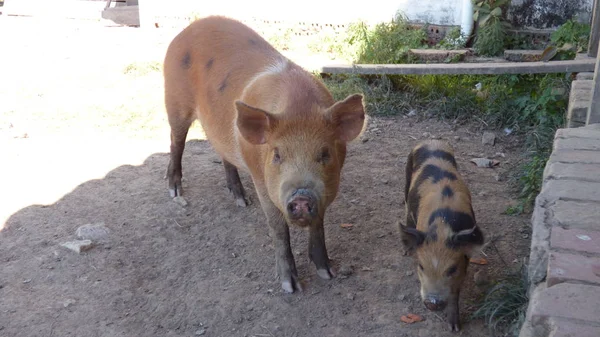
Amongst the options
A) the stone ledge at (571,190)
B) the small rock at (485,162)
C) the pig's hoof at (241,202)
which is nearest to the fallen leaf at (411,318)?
the stone ledge at (571,190)

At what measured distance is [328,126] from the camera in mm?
3260

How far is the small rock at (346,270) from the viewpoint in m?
3.85

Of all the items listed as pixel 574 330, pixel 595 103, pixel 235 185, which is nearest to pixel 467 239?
pixel 574 330

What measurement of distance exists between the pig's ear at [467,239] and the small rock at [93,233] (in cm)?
246

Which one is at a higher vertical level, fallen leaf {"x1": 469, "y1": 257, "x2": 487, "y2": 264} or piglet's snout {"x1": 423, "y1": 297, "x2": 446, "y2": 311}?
piglet's snout {"x1": 423, "y1": 297, "x2": 446, "y2": 311}

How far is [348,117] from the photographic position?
3.29 m

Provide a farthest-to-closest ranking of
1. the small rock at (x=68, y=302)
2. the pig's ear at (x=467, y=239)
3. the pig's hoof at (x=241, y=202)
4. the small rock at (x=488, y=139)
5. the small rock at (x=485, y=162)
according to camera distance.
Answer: the small rock at (x=488, y=139) < the small rock at (x=485, y=162) < the pig's hoof at (x=241, y=202) < the small rock at (x=68, y=302) < the pig's ear at (x=467, y=239)

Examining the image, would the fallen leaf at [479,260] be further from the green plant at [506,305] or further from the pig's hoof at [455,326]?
the pig's hoof at [455,326]

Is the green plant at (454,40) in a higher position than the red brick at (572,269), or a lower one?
higher

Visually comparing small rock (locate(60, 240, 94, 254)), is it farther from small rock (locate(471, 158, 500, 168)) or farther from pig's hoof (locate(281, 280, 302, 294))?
small rock (locate(471, 158, 500, 168))

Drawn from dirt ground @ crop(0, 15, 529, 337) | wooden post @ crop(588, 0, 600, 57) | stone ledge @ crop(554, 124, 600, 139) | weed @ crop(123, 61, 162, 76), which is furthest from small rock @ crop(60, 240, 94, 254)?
wooden post @ crop(588, 0, 600, 57)

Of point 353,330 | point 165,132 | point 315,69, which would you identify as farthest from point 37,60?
point 353,330

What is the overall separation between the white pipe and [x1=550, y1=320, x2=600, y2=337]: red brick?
6.57 m

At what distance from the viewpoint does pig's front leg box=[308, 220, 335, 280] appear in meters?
3.81
